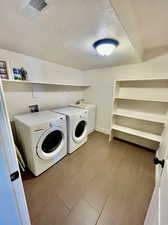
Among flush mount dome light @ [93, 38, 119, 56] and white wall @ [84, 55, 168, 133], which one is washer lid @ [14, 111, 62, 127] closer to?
flush mount dome light @ [93, 38, 119, 56]

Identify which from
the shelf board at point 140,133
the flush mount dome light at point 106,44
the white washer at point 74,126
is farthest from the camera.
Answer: the shelf board at point 140,133

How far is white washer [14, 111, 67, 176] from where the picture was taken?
1.35 metres

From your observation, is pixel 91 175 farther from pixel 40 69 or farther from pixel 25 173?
pixel 40 69

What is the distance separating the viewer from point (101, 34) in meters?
1.17

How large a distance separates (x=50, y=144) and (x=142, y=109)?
2164 mm

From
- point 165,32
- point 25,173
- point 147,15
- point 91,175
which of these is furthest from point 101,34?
point 25,173

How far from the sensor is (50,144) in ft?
5.61

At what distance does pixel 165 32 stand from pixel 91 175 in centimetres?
249

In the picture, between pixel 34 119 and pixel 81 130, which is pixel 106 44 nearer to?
pixel 34 119

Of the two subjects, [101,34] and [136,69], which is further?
[136,69]

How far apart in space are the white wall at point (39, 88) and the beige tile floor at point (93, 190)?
4.16 feet

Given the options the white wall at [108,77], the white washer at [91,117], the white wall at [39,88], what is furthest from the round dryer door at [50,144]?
the white wall at [108,77]

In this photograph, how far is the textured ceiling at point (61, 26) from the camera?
0.80 metres

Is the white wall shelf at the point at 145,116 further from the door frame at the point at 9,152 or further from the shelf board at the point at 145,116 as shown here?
the door frame at the point at 9,152
